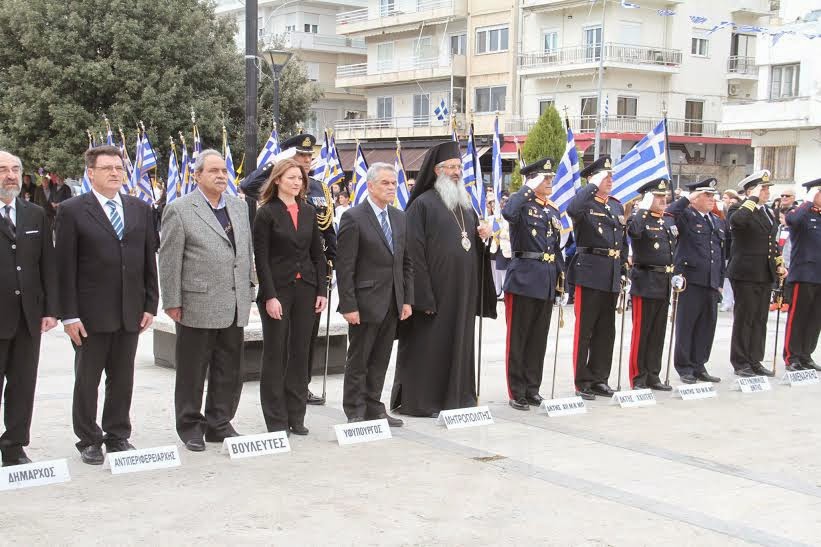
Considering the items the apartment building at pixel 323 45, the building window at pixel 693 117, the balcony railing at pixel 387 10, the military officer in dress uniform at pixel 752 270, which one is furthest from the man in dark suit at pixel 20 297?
the apartment building at pixel 323 45

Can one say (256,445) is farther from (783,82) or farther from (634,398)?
(783,82)

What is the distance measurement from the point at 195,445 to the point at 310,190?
2738 millimetres

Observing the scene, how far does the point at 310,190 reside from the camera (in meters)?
9.07

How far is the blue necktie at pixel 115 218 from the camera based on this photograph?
679cm

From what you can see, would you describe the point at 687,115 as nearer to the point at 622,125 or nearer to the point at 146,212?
the point at 622,125

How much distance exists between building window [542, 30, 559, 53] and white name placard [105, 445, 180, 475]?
38.9 m

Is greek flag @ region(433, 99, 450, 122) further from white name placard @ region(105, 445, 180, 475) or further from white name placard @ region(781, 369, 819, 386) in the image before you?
white name placard @ region(105, 445, 180, 475)

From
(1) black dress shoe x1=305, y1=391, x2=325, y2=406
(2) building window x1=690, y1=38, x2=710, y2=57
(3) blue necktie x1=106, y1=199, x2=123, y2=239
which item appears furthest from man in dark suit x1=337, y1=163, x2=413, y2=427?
(2) building window x1=690, y1=38, x2=710, y2=57

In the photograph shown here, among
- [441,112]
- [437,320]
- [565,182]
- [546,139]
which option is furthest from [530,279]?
[546,139]

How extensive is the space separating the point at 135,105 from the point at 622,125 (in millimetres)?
22307

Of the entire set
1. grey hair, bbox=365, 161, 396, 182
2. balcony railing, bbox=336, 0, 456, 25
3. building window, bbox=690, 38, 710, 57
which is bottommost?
grey hair, bbox=365, 161, 396, 182

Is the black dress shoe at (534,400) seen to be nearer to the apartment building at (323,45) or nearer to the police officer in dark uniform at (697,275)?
the police officer in dark uniform at (697,275)

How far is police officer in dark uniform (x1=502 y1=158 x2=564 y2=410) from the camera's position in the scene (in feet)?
29.8

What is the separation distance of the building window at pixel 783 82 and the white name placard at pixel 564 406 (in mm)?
32164
